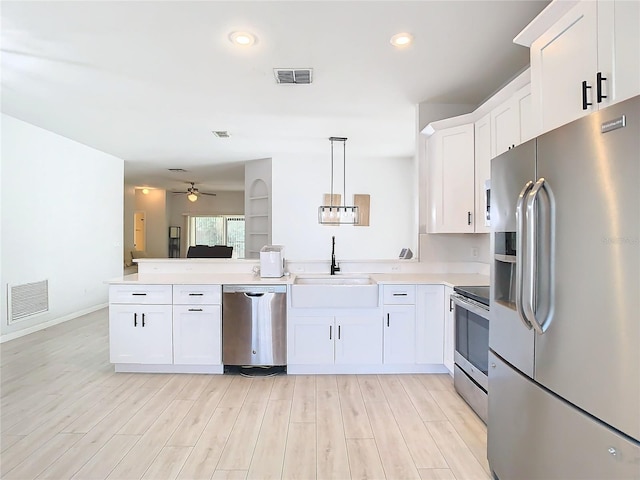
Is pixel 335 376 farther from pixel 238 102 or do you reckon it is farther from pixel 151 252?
pixel 151 252

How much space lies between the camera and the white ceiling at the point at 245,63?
2.20 meters

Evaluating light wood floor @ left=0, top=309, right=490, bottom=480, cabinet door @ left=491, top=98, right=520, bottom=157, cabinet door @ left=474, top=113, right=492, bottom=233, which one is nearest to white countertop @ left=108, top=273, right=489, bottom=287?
cabinet door @ left=474, top=113, right=492, bottom=233

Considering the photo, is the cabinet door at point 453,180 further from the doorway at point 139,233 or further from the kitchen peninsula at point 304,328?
the doorway at point 139,233

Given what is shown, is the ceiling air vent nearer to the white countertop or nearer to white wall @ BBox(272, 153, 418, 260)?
the white countertop

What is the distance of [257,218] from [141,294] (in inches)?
158

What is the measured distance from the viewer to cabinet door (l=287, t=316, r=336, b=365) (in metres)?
3.14

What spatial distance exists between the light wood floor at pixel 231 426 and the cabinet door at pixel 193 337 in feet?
0.55

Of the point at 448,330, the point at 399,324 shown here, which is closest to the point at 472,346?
the point at 448,330

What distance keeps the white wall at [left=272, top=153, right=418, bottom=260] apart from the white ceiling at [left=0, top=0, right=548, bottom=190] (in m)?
1.61

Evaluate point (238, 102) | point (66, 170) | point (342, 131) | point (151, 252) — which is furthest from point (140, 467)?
point (151, 252)

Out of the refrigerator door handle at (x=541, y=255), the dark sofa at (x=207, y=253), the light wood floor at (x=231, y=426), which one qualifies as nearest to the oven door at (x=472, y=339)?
the light wood floor at (x=231, y=426)

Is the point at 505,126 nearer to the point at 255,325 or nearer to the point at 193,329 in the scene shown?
the point at 255,325

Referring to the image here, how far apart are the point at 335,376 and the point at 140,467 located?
1.67 meters

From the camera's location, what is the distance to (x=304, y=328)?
10.3 ft
